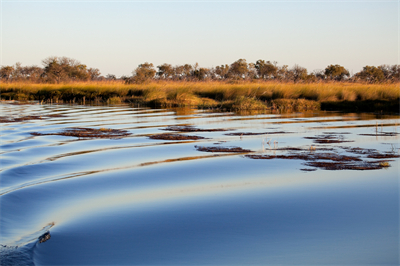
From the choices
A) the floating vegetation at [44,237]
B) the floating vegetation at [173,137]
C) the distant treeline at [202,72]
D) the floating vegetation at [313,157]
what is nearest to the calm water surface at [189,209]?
the floating vegetation at [44,237]

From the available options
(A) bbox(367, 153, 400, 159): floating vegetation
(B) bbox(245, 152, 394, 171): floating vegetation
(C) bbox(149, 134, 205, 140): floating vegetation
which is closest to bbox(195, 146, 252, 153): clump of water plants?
(B) bbox(245, 152, 394, 171): floating vegetation

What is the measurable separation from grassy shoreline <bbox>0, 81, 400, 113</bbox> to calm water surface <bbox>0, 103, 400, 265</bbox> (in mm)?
13904

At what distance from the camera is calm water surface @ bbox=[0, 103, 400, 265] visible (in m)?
3.73

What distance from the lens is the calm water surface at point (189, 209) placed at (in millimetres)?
3729

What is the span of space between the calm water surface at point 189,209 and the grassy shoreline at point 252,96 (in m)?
13.9

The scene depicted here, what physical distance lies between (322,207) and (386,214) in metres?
0.73

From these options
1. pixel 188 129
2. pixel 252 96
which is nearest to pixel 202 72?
pixel 252 96

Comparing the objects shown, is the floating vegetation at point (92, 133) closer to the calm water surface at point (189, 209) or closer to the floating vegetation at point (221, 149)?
the calm water surface at point (189, 209)

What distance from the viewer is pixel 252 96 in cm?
2486

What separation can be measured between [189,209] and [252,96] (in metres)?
20.5

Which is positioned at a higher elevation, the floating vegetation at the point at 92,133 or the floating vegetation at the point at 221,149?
the floating vegetation at the point at 92,133

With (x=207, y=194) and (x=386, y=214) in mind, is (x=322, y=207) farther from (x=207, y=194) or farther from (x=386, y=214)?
(x=207, y=194)

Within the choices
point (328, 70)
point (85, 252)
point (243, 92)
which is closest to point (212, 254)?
point (85, 252)

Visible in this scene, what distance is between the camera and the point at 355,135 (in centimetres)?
1100
